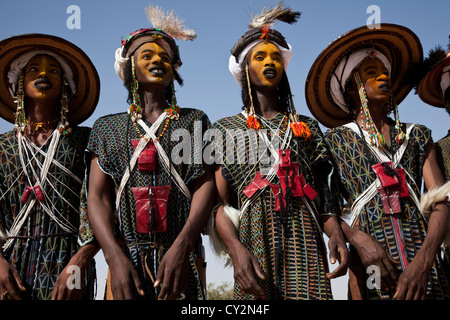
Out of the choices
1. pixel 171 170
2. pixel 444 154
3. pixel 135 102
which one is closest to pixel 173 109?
pixel 135 102

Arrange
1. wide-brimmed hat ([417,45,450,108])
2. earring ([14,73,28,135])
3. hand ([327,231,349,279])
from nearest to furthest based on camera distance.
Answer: hand ([327,231,349,279]) → earring ([14,73,28,135]) → wide-brimmed hat ([417,45,450,108])

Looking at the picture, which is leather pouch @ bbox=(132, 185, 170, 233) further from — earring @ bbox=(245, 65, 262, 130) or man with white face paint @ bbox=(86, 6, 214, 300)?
earring @ bbox=(245, 65, 262, 130)

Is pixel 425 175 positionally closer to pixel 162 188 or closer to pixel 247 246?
pixel 247 246

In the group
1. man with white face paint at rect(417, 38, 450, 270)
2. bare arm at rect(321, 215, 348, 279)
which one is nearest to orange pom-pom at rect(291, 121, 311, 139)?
bare arm at rect(321, 215, 348, 279)

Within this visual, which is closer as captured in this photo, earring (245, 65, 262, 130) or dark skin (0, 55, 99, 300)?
earring (245, 65, 262, 130)

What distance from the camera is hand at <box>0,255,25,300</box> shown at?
12.9ft

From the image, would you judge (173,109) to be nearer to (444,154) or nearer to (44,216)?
(44,216)

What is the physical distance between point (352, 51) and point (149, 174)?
2.42 meters

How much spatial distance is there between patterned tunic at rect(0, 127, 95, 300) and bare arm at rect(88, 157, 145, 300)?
403 millimetres

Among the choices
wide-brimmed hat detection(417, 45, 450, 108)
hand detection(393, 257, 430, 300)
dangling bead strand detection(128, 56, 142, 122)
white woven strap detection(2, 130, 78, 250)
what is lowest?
hand detection(393, 257, 430, 300)

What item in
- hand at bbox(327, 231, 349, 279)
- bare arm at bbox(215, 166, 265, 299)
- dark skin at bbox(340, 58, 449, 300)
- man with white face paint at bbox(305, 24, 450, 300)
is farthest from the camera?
man with white face paint at bbox(305, 24, 450, 300)

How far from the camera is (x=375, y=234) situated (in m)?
4.23

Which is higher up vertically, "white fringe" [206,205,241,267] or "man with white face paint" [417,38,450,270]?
"man with white face paint" [417,38,450,270]

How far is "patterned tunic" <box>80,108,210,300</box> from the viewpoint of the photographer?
385 cm
